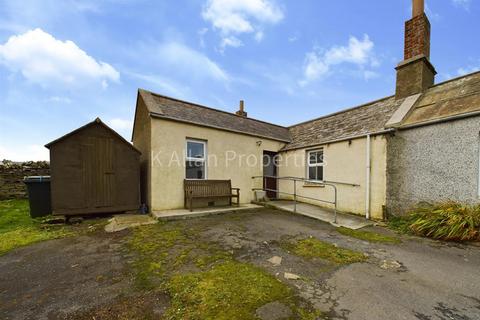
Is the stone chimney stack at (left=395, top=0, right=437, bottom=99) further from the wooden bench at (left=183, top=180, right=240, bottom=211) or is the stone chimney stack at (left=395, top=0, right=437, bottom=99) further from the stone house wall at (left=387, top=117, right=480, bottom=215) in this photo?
the wooden bench at (left=183, top=180, right=240, bottom=211)

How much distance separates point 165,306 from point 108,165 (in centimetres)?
606

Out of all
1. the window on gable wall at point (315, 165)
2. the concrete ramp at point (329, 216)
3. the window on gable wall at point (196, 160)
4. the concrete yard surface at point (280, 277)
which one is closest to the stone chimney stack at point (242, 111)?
the window on gable wall at point (196, 160)

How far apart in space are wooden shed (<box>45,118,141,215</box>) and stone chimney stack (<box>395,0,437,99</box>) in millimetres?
10940

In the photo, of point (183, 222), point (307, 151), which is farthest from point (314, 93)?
point (183, 222)

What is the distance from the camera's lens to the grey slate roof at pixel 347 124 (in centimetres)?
769

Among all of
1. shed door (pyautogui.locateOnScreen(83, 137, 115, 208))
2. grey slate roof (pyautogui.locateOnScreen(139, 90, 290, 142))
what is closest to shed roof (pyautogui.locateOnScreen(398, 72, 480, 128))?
Answer: grey slate roof (pyautogui.locateOnScreen(139, 90, 290, 142))

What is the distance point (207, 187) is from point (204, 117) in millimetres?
3270

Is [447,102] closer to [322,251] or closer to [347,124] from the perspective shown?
[347,124]

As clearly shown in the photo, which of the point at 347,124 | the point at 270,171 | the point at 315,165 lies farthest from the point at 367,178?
the point at 270,171

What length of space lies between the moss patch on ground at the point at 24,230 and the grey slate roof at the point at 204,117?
14.3 feet

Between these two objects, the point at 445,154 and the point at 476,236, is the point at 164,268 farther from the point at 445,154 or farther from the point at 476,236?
the point at 445,154

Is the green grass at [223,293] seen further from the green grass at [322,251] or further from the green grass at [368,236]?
the green grass at [368,236]

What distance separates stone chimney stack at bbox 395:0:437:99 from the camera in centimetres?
759

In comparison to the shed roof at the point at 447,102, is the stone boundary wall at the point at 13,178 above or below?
below
